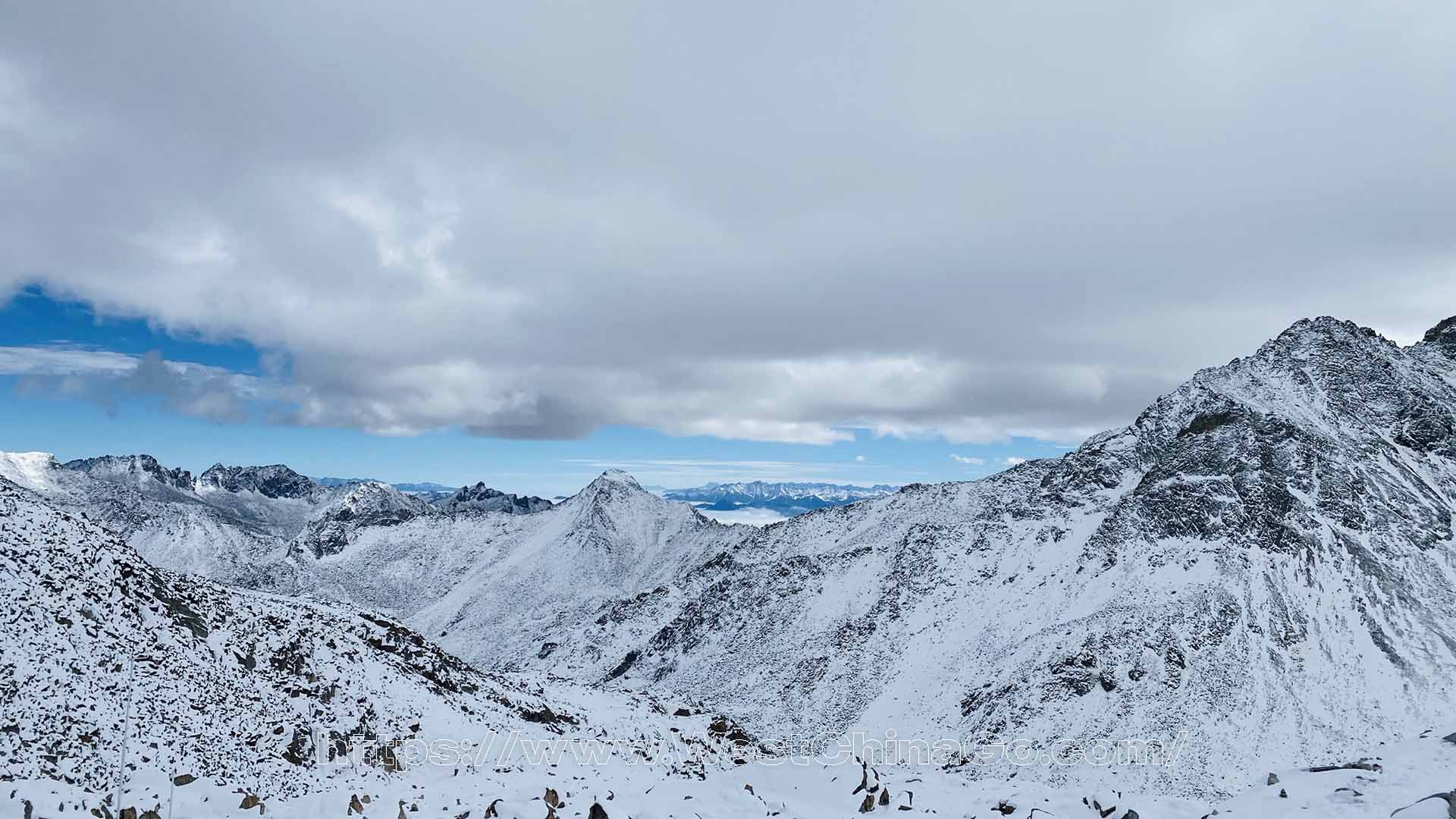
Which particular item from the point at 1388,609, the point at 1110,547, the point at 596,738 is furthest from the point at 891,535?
the point at 596,738

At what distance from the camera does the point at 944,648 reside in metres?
82.8

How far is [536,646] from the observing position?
426 ft

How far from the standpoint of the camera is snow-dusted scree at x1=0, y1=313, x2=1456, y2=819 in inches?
960

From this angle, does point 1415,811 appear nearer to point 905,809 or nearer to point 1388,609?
point 905,809

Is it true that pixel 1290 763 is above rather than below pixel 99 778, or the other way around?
below

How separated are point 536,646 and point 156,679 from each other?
10840 cm

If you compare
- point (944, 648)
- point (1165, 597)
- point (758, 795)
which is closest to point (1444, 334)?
point (1165, 597)

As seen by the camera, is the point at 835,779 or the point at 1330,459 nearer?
the point at 835,779

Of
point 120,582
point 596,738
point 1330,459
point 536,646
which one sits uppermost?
point 1330,459

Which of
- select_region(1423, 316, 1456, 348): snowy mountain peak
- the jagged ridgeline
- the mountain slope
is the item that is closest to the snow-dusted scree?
the jagged ridgeline

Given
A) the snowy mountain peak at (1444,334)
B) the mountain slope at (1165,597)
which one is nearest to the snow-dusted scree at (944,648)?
the mountain slope at (1165,597)

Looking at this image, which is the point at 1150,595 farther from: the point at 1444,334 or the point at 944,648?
the point at 1444,334

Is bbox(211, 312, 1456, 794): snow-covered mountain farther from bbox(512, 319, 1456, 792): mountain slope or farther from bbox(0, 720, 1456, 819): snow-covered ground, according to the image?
bbox(0, 720, 1456, 819): snow-covered ground

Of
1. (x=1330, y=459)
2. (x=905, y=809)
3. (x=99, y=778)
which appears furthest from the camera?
(x=1330, y=459)
